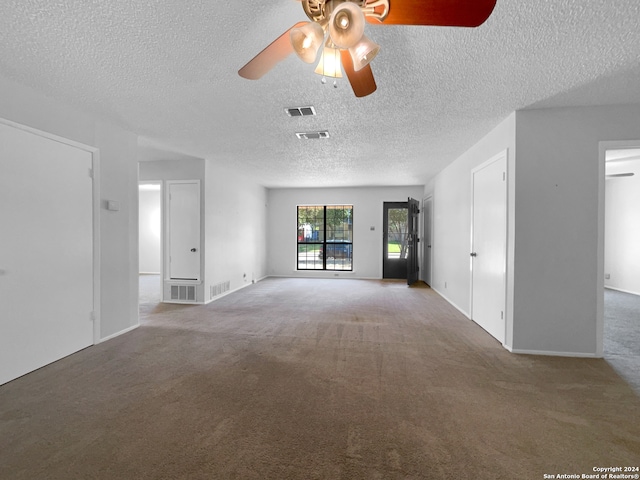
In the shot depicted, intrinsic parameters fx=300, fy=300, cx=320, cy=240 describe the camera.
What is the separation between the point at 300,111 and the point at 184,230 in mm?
3500

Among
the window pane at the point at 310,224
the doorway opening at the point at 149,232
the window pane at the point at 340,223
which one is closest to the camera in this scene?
the window pane at the point at 340,223

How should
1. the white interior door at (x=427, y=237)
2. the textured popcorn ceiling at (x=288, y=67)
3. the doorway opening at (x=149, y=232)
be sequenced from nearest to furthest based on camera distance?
Answer: the textured popcorn ceiling at (x=288, y=67) < the white interior door at (x=427, y=237) < the doorway opening at (x=149, y=232)

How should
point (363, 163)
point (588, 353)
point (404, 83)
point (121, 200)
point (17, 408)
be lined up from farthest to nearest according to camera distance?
point (363, 163) → point (121, 200) → point (588, 353) → point (404, 83) → point (17, 408)

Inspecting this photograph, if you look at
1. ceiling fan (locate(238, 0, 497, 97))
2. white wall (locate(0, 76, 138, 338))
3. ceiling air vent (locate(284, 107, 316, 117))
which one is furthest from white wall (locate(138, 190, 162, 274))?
ceiling fan (locate(238, 0, 497, 97))

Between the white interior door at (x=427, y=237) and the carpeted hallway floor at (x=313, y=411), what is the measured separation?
402 centimetres

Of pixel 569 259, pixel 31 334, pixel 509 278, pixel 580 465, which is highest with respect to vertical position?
pixel 569 259

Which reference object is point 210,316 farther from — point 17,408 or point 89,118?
point 89,118

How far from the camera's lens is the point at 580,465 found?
1.66 m

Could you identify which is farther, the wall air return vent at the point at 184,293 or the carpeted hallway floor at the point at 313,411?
the wall air return vent at the point at 184,293

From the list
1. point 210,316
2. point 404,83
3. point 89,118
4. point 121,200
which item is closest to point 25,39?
point 89,118

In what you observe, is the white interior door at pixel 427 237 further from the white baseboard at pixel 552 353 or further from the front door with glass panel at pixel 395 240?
the white baseboard at pixel 552 353

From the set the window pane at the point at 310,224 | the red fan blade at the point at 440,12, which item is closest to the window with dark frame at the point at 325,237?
the window pane at the point at 310,224

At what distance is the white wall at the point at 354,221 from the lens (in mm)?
8398

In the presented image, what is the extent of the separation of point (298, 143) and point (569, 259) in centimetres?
354
